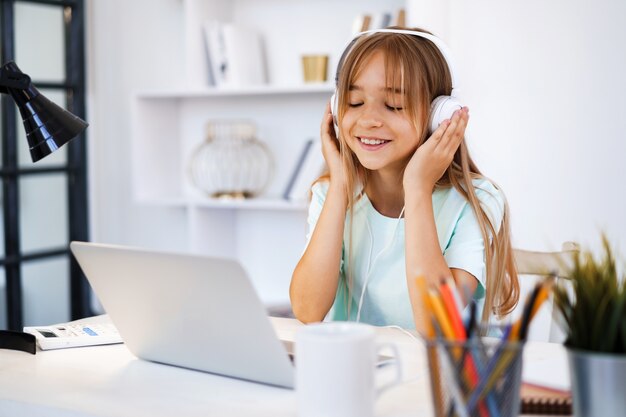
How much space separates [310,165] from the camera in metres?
2.98

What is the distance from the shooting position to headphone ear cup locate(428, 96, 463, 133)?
161 cm

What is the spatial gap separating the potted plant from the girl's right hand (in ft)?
2.96

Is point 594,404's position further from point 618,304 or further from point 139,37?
point 139,37

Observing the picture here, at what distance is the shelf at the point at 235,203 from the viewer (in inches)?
115

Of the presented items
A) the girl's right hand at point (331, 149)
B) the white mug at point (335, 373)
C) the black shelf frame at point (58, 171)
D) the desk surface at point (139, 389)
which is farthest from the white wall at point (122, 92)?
the white mug at point (335, 373)

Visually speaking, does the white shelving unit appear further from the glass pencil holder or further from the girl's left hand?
the glass pencil holder

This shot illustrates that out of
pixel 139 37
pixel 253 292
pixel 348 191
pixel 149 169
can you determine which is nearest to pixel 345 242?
pixel 348 191

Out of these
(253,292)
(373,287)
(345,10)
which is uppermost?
(345,10)

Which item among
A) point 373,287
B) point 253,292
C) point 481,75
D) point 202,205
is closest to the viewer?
point 253,292

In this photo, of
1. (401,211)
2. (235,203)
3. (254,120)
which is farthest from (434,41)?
(254,120)

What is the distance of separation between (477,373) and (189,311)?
45 centimetres

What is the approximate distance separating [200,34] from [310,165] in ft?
2.06

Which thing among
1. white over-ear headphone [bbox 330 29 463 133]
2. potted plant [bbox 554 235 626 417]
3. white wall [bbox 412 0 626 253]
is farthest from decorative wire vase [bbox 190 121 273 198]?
potted plant [bbox 554 235 626 417]

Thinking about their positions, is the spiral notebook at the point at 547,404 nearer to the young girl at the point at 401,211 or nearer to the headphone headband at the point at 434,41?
the young girl at the point at 401,211
